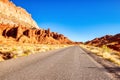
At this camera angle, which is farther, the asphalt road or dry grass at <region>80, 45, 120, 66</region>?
A: dry grass at <region>80, 45, 120, 66</region>

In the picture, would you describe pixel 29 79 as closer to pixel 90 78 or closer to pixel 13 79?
pixel 13 79

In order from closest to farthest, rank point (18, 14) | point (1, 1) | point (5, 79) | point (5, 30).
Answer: point (5, 79)
point (5, 30)
point (1, 1)
point (18, 14)

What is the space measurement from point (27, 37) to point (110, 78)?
12392 centimetres

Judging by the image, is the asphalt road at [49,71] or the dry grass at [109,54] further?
the dry grass at [109,54]

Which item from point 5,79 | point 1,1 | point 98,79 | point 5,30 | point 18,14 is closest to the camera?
point 5,79

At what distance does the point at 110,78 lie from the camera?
32.6ft

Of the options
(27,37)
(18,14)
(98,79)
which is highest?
(18,14)

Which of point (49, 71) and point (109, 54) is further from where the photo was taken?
point (109, 54)

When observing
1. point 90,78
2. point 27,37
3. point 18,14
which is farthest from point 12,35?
point 90,78

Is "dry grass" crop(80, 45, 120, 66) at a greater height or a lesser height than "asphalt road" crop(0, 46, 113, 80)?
greater

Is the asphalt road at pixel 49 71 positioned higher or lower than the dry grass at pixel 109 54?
lower

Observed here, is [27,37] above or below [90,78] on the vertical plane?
above

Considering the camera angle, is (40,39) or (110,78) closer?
(110,78)

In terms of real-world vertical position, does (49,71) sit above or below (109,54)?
below
